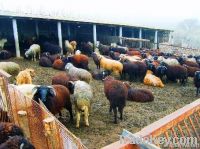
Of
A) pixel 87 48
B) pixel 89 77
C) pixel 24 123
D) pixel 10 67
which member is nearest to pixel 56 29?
pixel 87 48

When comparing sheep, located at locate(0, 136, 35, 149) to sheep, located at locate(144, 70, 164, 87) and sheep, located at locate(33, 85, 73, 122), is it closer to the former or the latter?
sheep, located at locate(33, 85, 73, 122)

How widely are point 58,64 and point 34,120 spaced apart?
39.4ft

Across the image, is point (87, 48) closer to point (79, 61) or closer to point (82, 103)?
point (79, 61)

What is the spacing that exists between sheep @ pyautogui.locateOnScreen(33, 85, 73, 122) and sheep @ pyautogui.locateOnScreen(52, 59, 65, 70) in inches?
337

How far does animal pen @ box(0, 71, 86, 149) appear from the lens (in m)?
4.66

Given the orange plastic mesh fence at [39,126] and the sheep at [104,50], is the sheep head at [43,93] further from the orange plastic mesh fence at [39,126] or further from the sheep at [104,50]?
the sheep at [104,50]

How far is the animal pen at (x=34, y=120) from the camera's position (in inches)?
183

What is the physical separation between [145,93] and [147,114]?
1.98 m

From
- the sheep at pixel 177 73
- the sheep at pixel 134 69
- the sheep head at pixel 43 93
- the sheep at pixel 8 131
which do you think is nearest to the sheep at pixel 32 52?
Answer: the sheep at pixel 134 69

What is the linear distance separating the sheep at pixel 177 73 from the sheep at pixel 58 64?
6330 mm

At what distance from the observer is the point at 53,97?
29.0 feet

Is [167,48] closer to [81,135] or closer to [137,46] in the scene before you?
[137,46]

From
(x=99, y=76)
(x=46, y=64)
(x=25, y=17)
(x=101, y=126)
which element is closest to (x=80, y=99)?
(x=101, y=126)

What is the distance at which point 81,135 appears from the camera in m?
8.55
